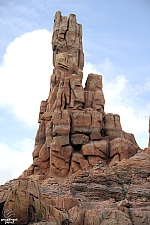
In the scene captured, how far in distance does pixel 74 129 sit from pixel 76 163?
544 cm

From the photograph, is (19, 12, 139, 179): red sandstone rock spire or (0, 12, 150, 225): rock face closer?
(0, 12, 150, 225): rock face

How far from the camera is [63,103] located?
193 feet

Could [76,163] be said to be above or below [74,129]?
below

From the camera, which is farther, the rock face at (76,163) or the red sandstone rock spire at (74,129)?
the red sandstone rock spire at (74,129)

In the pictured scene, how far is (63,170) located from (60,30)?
30970 mm

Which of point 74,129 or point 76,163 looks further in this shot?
point 74,129

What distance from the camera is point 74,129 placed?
55.6 m

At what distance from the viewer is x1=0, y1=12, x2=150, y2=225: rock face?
968 inches

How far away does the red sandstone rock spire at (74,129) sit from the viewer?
53125 mm

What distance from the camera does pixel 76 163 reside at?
A: 52750 millimetres

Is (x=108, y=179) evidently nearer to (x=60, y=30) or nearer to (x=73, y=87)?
(x=73, y=87)

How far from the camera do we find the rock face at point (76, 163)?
968 inches

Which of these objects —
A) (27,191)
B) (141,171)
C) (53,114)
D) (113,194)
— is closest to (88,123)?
(53,114)

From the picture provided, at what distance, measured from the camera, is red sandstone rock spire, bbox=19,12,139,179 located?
53125 mm
